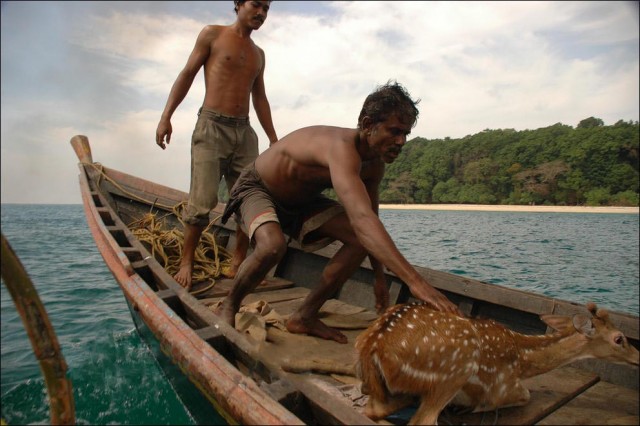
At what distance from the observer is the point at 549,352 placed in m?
2.19

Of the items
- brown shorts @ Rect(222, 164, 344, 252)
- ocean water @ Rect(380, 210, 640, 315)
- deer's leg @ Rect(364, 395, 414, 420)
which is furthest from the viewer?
ocean water @ Rect(380, 210, 640, 315)

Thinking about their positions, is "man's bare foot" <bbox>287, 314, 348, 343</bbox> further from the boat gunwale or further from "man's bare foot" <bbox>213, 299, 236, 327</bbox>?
the boat gunwale

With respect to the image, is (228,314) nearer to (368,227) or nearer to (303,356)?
(303,356)

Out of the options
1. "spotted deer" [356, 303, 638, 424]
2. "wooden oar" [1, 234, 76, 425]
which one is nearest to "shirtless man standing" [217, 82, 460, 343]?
"spotted deer" [356, 303, 638, 424]

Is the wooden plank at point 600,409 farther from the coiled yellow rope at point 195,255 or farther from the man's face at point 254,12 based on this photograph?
the man's face at point 254,12

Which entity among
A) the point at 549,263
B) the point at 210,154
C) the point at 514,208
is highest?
the point at 210,154

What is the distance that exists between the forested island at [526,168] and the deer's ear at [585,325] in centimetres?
6110

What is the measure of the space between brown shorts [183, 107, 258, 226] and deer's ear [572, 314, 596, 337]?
11.0 ft

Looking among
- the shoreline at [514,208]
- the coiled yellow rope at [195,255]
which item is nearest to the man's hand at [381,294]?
the coiled yellow rope at [195,255]

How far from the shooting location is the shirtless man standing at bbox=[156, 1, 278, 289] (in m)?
4.40

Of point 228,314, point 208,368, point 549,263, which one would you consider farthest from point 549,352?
point 549,263

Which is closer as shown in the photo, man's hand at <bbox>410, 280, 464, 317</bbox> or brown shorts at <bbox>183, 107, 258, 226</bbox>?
man's hand at <bbox>410, 280, 464, 317</bbox>

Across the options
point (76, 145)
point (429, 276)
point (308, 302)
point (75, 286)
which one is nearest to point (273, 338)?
point (308, 302)

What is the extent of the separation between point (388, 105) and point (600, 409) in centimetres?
206
